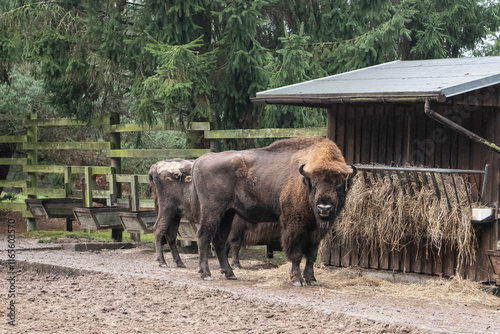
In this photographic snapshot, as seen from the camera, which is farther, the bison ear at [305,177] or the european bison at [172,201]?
the european bison at [172,201]

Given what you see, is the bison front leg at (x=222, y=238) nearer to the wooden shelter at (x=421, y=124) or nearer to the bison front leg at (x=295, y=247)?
the bison front leg at (x=295, y=247)

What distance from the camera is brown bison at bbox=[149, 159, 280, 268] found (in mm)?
12367

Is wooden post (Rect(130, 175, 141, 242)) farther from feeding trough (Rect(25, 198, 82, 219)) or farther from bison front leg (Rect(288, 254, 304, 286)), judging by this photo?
bison front leg (Rect(288, 254, 304, 286))

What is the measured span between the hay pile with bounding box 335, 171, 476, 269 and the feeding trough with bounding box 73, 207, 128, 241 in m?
5.94

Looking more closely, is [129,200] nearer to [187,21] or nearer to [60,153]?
[187,21]

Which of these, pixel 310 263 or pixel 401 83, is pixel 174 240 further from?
pixel 401 83

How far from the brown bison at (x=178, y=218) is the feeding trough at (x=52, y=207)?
17.6 feet

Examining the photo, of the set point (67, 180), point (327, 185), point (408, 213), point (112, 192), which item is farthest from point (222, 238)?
point (67, 180)

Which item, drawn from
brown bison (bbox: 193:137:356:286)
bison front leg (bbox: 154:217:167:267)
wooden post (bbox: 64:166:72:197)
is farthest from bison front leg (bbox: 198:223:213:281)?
wooden post (bbox: 64:166:72:197)

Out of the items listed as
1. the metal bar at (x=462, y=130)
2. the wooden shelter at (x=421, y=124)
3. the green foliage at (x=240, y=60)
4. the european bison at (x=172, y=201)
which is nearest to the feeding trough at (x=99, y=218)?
the european bison at (x=172, y=201)

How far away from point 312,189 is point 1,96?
13.7 m

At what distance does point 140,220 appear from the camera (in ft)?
45.9

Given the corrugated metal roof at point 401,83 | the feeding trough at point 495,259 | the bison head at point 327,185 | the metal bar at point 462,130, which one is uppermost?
the corrugated metal roof at point 401,83

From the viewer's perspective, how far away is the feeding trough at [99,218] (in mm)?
14906
